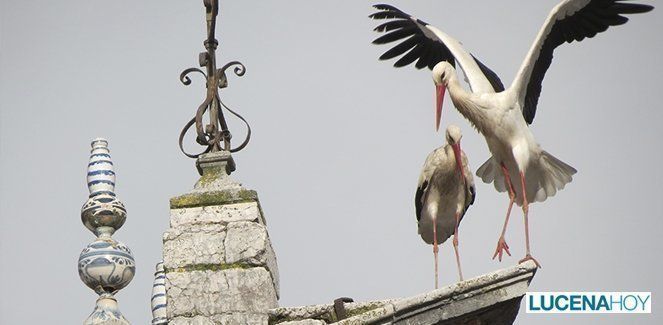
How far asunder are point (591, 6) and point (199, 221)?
4.78 m

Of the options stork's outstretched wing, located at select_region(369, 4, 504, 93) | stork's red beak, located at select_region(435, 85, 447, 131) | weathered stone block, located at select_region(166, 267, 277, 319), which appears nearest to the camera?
weathered stone block, located at select_region(166, 267, 277, 319)

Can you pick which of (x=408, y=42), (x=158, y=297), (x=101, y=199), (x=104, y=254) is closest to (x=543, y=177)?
(x=408, y=42)

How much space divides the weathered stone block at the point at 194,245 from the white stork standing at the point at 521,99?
2.34 metres

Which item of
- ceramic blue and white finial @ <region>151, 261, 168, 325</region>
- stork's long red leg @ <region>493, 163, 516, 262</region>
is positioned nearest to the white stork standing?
stork's long red leg @ <region>493, 163, 516, 262</region>

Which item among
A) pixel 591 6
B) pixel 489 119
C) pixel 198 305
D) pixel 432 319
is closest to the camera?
pixel 432 319

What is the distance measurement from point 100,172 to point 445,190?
3.00 m

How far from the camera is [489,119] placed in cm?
1434

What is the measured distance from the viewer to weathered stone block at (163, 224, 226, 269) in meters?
13.1

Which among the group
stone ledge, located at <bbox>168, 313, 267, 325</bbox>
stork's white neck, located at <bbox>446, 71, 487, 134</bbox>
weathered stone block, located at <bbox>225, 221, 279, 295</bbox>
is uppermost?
stork's white neck, located at <bbox>446, 71, 487, 134</bbox>

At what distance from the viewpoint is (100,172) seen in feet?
45.3

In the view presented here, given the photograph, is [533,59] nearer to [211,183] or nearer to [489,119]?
[489,119]

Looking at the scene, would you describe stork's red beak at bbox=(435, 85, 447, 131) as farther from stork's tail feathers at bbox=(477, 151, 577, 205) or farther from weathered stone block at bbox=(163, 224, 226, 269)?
weathered stone block at bbox=(163, 224, 226, 269)

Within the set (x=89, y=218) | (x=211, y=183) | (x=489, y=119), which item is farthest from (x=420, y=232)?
(x=89, y=218)

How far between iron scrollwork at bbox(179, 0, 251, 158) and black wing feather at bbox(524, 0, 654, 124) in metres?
2.75
